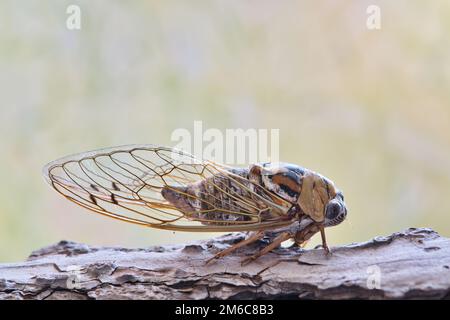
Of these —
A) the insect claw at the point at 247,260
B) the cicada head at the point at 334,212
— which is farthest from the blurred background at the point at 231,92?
the insect claw at the point at 247,260

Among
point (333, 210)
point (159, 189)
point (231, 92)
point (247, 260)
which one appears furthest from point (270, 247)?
point (231, 92)

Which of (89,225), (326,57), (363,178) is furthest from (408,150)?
(89,225)

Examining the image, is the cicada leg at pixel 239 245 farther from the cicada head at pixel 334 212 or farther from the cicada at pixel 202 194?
the cicada head at pixel 334 212

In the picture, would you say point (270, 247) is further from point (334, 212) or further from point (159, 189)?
point (159, 189)

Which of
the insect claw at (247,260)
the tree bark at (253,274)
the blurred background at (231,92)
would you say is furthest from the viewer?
the blurred background at (231,92)

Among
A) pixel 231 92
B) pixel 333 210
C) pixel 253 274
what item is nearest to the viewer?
pixel 253 274

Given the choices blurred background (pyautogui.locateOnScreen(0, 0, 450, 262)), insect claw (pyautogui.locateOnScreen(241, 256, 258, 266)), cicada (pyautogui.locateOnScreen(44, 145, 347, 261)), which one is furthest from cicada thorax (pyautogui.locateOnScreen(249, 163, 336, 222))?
blurred background (pyautogui.locateOnScreen(0, 0, 450, 262))

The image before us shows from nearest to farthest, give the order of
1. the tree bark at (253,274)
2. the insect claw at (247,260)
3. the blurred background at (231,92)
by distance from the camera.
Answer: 1. the tree bark at (253,274)
2. the insect claw at (247,260)
3. the blurred background at (231,92)
